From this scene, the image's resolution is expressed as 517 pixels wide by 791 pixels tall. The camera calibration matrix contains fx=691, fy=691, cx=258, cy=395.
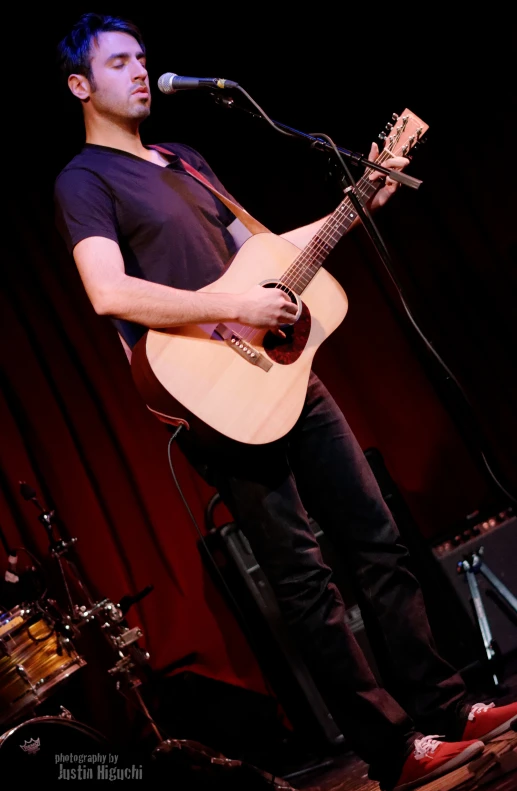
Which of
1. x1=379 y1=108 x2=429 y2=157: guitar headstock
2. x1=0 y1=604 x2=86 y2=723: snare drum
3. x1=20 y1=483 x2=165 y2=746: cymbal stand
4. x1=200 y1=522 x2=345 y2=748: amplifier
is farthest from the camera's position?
x1=200 y1=522 x2=345 y2=748: amplifier

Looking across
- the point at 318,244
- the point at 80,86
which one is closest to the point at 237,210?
the point at 318,244

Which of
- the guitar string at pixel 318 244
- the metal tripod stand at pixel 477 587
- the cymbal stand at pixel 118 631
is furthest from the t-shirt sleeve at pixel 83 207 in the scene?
the metal tripod stand at pixel 477 587

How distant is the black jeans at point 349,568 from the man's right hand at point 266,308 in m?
0.23

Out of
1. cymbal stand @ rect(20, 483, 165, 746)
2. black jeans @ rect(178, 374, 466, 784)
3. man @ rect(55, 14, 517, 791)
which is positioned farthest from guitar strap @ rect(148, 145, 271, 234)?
cymbal stand @ rect(20, 483, 165, 746)

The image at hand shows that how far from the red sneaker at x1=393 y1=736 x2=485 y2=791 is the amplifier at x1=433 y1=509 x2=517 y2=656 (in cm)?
142

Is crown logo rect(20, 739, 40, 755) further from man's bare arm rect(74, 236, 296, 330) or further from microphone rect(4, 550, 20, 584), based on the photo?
man's bare arm rect(74, 236, 296, 330)

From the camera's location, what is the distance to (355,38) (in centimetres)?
429

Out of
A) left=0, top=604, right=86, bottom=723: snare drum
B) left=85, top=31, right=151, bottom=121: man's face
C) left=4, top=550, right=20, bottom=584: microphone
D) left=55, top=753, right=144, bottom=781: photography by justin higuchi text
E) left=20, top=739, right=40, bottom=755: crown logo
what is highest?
left=85, top=31, right=151, bottom=121: man's face

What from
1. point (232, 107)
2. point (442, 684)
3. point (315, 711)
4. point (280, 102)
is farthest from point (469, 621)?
point (280, 102)

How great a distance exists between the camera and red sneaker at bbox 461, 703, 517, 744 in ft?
5.38

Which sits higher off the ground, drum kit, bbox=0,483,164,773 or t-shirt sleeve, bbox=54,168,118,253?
t-shirt sleeve, bbox=54,168,118,253

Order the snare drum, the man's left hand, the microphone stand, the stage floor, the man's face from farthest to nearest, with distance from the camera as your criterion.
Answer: the snare drum < the man's face < the man's left hand < the microphone stand < the stage floor

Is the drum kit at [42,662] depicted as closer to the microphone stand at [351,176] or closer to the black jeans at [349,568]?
the black jeans at [349,568]

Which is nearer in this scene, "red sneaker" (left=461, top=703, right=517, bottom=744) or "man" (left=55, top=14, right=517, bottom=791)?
"red sneaker" (left=461, top=703, right=517, bottom=744)
